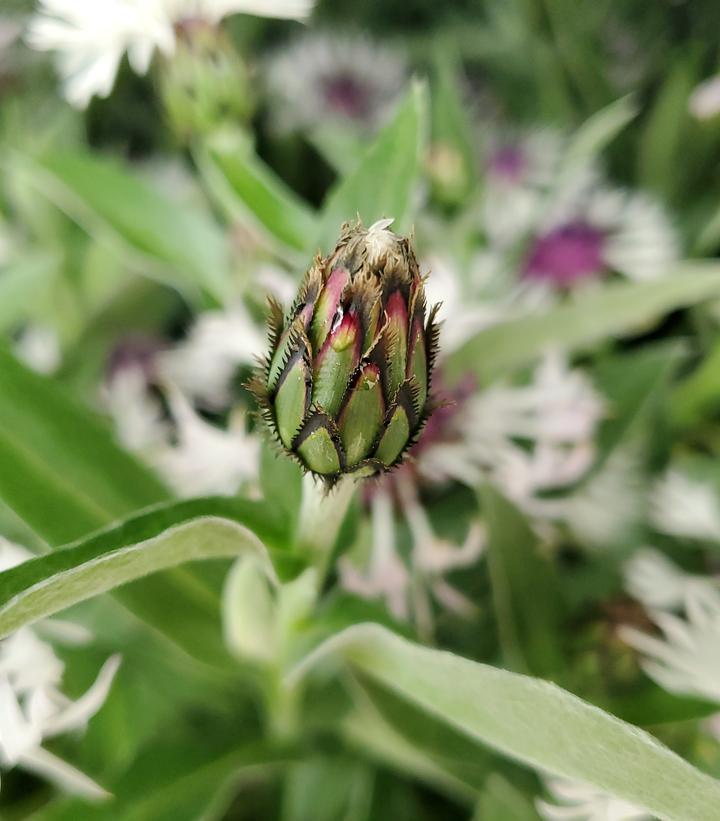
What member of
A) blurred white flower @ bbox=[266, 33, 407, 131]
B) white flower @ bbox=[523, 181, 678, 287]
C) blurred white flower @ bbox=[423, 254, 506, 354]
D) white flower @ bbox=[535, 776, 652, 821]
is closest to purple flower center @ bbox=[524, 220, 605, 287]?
white flower @ bbox=[523, 181, 678, 287]

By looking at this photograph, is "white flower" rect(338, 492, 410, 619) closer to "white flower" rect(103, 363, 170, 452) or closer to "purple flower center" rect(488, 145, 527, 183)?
"white flower" rect(103, 363, 170, 452)

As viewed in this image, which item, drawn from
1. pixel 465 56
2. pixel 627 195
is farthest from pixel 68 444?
pixel 465 56

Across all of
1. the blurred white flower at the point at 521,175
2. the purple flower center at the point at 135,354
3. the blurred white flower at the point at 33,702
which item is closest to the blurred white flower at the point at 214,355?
the purple flower center at the point at 135,354

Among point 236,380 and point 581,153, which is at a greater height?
point 581,153

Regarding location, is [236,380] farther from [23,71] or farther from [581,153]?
[23,71]

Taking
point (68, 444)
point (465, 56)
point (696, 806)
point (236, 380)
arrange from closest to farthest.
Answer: point (696, 806) → point (68, 444) → point (236, 380) → point (465, 56)

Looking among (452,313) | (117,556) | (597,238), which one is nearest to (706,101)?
(597,238)

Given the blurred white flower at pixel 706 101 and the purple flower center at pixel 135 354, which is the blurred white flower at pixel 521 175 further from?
the purple flower center at pixel 135 354
